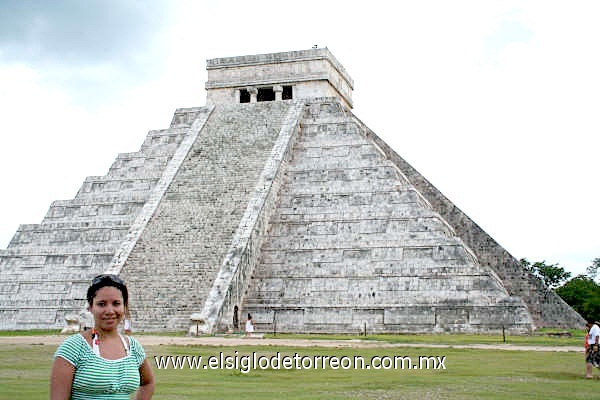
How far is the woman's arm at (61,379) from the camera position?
3.22 meters

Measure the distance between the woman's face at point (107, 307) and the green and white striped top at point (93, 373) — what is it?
15 centimetres

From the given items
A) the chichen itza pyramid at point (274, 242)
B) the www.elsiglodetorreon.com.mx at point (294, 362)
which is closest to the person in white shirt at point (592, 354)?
the www.elsiglodetorreon.com.mx at point (294, 362)

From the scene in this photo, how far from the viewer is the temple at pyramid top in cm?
2847

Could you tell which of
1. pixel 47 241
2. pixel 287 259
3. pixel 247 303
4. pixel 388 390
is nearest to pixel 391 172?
pixel 287 259

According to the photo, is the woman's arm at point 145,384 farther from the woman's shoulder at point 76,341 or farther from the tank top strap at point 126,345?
the woman's shoulder at point 76,341

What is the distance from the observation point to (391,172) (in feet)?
76.0

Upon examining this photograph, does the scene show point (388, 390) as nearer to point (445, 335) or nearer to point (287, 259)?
point (445, 335)

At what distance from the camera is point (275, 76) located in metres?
28.8

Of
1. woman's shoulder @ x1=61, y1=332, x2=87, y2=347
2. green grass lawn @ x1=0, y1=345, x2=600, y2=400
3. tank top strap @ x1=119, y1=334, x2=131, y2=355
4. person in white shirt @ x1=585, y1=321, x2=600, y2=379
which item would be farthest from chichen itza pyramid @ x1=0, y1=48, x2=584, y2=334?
woman's shoulder @ x1=61, y1=332, x2=87, y2=347

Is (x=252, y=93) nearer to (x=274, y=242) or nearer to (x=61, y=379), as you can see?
(x=274, y=242)

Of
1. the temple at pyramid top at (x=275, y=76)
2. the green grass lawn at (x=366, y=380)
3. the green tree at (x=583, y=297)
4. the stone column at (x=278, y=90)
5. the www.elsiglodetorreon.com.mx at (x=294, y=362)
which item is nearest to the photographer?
the green grass lawn at (x=366, y=380)

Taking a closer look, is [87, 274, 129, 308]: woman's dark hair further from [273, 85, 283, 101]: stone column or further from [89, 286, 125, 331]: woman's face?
[273, 85, 283, 101]: stone column

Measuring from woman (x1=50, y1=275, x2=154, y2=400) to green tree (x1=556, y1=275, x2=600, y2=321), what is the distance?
97.9ft

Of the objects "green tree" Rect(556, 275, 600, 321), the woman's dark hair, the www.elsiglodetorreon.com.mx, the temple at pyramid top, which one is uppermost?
the temple at pyramid top
